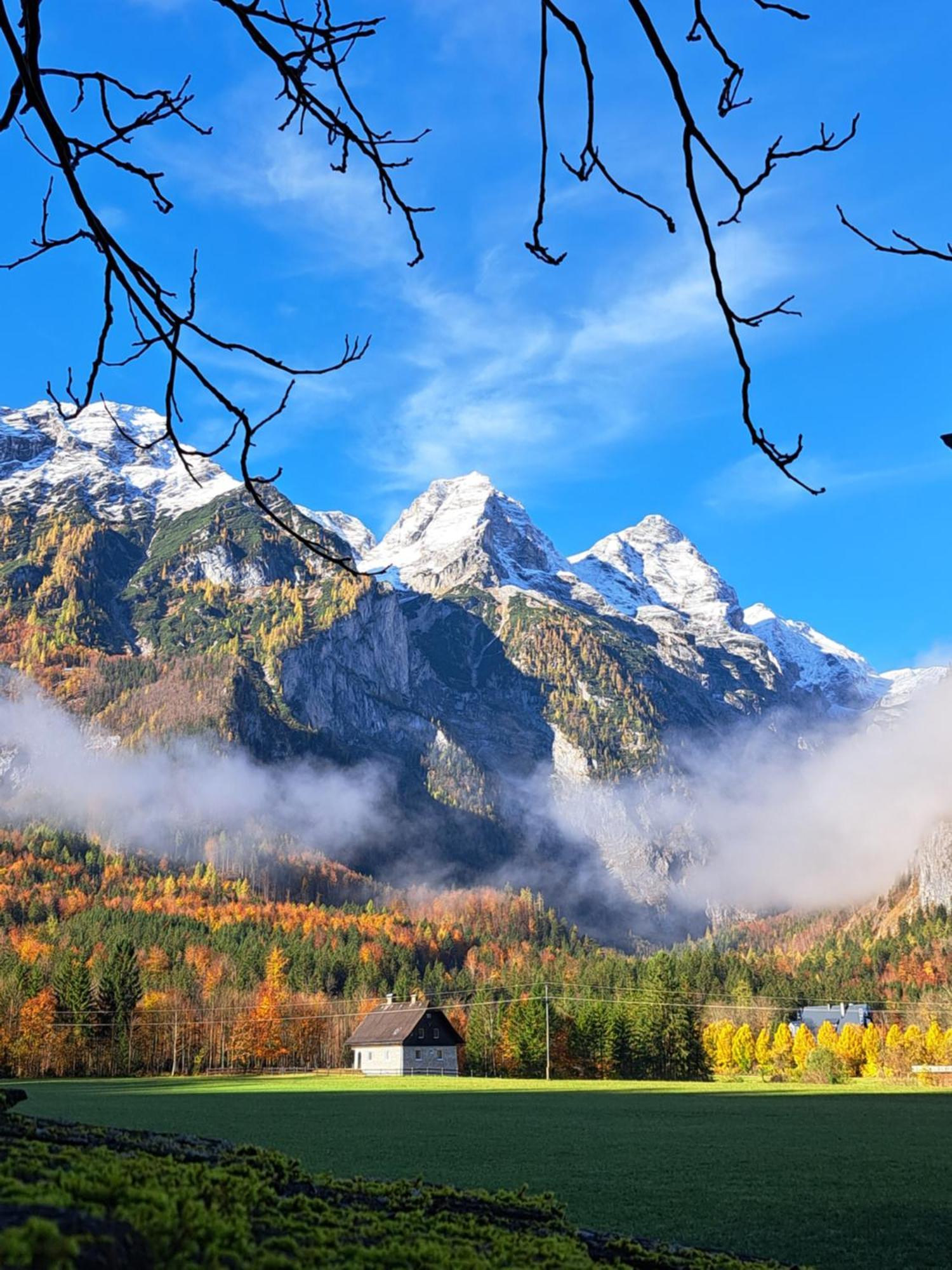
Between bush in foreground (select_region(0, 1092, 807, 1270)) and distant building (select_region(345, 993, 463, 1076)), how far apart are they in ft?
247

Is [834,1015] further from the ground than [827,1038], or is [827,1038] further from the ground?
[827,1038]

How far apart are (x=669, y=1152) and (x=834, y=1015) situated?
368 ft

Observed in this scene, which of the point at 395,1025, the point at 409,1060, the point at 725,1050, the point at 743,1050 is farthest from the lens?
the point at 725,1050

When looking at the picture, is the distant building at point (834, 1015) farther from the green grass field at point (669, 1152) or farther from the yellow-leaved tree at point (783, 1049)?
the green grass field at point (669, 1152)

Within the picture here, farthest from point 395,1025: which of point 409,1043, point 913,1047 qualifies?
point 913,1047

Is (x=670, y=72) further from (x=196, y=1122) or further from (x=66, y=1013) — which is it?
(x=66, y=1013)

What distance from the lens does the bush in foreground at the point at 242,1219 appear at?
92.7 inches

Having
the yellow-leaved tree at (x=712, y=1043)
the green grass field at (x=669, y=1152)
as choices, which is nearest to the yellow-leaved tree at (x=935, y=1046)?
the yellow-leaved tree at (x=712, y=1043)

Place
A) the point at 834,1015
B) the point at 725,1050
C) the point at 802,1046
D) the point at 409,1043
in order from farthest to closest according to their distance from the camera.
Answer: the point at 834,1015, the point at 725,1050, the point at 802,1046, the point at 409,1043

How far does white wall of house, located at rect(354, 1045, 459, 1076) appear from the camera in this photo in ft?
250

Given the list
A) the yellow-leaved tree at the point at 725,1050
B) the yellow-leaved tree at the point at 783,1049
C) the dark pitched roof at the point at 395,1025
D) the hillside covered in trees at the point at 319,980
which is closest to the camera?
the dark pitched roof at the point at 395,1025

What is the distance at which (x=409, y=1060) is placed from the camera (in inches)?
3012

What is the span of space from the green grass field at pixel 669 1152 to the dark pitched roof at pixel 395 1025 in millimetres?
33362

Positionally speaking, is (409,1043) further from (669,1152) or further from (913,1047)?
(669,1152)
